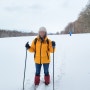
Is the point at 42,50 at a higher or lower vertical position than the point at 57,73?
higher

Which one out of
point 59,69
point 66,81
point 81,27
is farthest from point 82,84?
point 81,27

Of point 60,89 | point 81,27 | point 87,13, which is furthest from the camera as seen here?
point 81,27

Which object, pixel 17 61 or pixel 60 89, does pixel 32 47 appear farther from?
pixel 17 61

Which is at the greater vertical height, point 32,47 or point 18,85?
point 32,47

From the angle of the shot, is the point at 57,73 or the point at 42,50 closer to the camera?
the point at 42,50

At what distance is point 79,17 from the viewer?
85438 millimetres

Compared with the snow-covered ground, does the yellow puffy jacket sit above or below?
above

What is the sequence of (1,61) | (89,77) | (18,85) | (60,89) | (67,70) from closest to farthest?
(60,89) < (18,85) < (89,77) < (67,70) < (1,61)

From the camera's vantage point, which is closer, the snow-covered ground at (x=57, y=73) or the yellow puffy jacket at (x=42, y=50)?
the yellow puffy jacket at (x=42, y=50)

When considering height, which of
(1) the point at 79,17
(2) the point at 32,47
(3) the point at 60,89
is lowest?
(3) the point at 60,89

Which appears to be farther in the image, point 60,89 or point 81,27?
point 81,27

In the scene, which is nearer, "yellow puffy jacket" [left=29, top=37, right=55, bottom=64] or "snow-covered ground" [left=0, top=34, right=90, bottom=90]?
"yellow puffy jacket" [left=29, top=37, right=55, bottom=64]

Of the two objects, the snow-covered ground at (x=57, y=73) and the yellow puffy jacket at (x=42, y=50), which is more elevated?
the yellow puffy jacket at (x=42, y=50)

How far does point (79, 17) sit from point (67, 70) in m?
75.0
